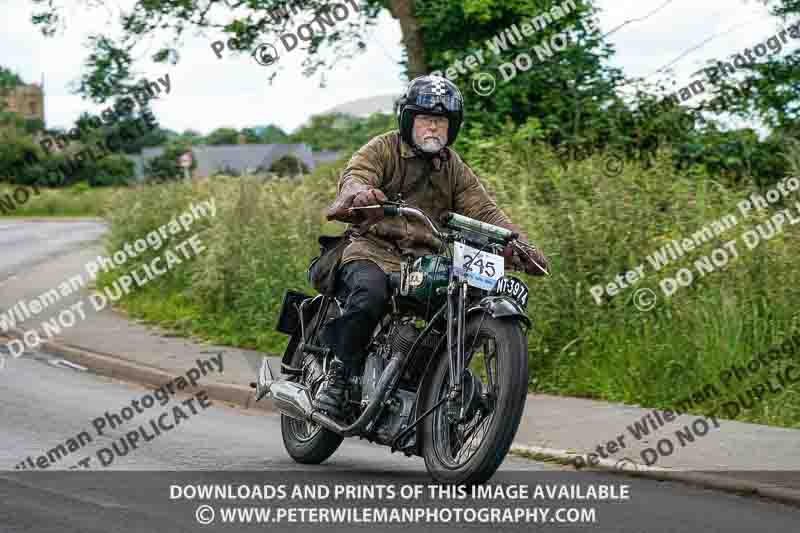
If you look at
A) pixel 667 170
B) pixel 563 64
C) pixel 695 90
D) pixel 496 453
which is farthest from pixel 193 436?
pixel 563 64

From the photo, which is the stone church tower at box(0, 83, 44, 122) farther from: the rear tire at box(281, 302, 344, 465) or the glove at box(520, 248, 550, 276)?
the glove at box(520, 248, 550, 276)

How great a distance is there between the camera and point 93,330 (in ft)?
55.6

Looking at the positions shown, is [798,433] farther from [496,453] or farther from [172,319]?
[172,319]

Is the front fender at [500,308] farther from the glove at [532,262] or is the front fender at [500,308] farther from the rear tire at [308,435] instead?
the rear tire at [308,435]

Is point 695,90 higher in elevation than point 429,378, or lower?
higher

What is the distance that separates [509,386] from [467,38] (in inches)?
566

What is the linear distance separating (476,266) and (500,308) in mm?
354

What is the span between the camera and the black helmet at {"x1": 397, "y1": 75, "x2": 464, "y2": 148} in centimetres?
700
